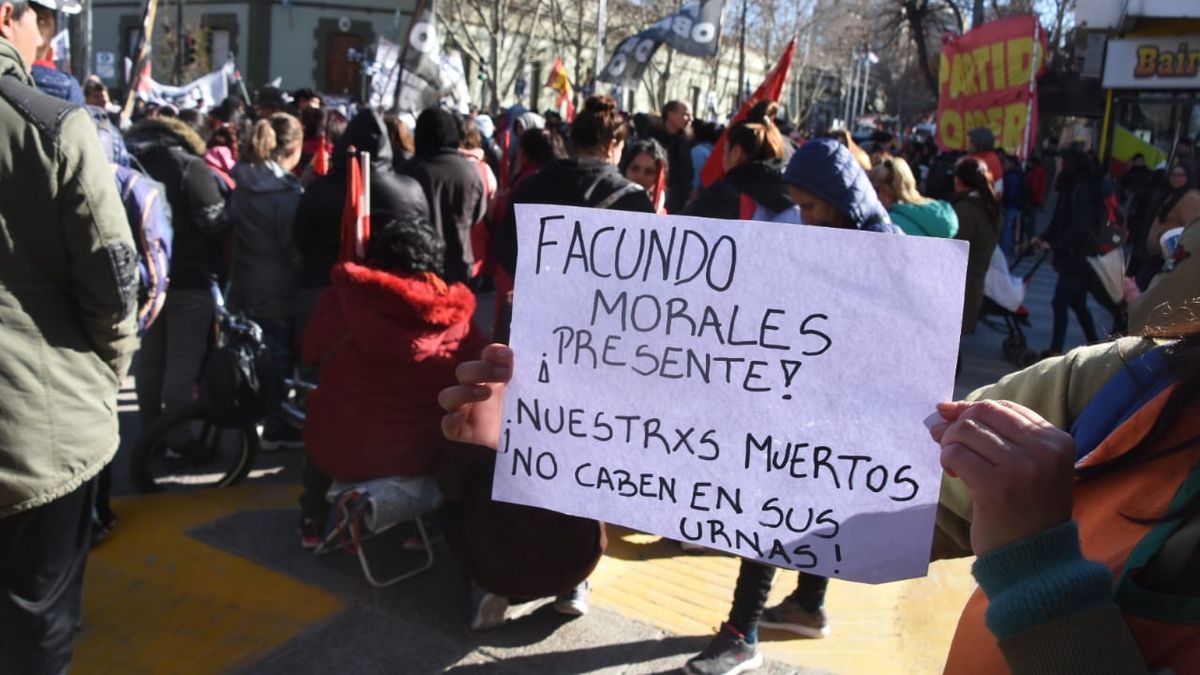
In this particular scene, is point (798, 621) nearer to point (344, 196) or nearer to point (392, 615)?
point (392, 615)

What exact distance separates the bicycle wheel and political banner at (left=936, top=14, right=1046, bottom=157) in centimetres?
1191

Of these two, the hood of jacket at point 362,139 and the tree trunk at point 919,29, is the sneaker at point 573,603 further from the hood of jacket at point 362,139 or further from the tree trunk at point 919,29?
the tree trunk at point 919,29

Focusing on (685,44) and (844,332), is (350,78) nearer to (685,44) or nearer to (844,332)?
(685,44)

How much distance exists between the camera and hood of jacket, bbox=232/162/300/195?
16.3 feet

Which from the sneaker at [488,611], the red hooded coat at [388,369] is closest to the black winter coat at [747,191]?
the red hooded coat at [388,369]

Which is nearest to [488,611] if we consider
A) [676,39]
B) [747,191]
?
[747,191]

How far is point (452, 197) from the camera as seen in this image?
5.51 meters

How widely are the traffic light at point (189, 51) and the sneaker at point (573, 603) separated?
2967cm

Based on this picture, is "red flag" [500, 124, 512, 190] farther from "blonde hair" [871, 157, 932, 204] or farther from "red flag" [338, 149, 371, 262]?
"red flag" [338, 149, 371, 262]

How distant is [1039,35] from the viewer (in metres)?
13.5

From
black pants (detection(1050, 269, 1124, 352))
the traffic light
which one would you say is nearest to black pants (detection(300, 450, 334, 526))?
black pants (detection(1050, 269, 1124, 352))

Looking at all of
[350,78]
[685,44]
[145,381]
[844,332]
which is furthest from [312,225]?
[350,78]

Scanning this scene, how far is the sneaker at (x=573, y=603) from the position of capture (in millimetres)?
3443

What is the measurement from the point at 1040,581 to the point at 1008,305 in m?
7.11
